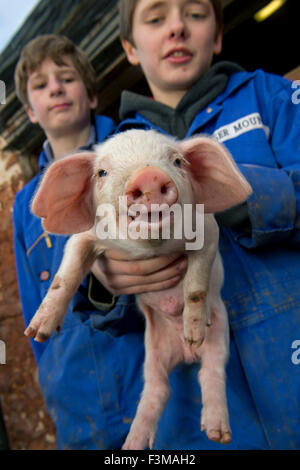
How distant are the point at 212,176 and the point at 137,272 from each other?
0.96ft

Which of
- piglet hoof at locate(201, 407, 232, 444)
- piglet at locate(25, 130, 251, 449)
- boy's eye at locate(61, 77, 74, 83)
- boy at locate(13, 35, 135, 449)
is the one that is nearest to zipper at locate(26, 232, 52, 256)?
boy at locate(13, 35, 135, 449)

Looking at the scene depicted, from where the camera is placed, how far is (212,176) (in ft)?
2.90

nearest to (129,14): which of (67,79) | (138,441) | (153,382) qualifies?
(67,79)

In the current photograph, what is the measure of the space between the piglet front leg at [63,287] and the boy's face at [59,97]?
2.59 feet

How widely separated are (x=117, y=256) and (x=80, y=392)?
597mm

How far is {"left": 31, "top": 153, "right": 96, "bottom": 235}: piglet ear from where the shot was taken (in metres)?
0.83

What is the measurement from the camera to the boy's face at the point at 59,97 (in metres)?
1.54

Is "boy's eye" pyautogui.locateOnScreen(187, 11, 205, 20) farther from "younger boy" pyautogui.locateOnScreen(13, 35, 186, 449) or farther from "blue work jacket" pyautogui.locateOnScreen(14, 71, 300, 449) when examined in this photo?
"younger boy" pyautogui.locateOnScreen(13, 35, 186, 449)

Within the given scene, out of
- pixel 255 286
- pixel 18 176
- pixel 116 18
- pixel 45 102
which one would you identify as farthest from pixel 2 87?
pixel 255 286

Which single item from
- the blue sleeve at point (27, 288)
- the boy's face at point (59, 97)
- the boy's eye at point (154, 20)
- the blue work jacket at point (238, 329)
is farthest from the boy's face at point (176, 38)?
the blue sleeve at point (27, 288)

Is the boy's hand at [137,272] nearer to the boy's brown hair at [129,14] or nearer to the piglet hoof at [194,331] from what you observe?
the piglet hoof at [194,331]

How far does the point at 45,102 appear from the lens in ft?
5.06

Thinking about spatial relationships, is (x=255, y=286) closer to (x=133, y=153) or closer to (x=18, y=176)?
(x=133, y=153)

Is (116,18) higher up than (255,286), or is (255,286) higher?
(116,18)
